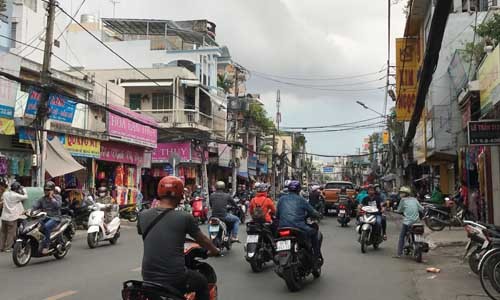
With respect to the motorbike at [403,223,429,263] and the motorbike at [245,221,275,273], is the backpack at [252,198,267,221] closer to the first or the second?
the motorbike at [245,221,275,273]

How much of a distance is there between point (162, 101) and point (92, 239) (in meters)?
21.7

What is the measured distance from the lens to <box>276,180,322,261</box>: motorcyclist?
862 centimetres

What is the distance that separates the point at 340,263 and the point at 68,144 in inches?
572

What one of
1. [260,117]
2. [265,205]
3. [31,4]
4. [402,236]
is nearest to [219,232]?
[265,205]

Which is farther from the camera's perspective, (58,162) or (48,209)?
(58,162)

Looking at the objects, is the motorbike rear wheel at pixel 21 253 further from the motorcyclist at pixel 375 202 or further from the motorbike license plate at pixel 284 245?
the motorcyclist at pixel 375 202

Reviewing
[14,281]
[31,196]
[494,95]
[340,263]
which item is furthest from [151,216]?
[31,196]

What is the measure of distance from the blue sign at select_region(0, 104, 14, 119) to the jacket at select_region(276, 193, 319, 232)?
1261 cm

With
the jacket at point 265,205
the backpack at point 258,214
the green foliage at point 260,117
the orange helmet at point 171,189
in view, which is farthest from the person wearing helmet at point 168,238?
the green foliage at point 260,117

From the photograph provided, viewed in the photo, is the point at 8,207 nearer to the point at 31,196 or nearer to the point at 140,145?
the point at 31,196

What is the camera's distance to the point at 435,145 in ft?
65.1

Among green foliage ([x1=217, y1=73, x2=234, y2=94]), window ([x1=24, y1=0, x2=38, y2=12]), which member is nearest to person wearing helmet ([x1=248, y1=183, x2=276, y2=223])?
window ([x1=24, y1=0, x2=38, y2=12])

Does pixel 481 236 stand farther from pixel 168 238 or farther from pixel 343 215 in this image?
Result: pixel 343 215

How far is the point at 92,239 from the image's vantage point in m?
13.9
